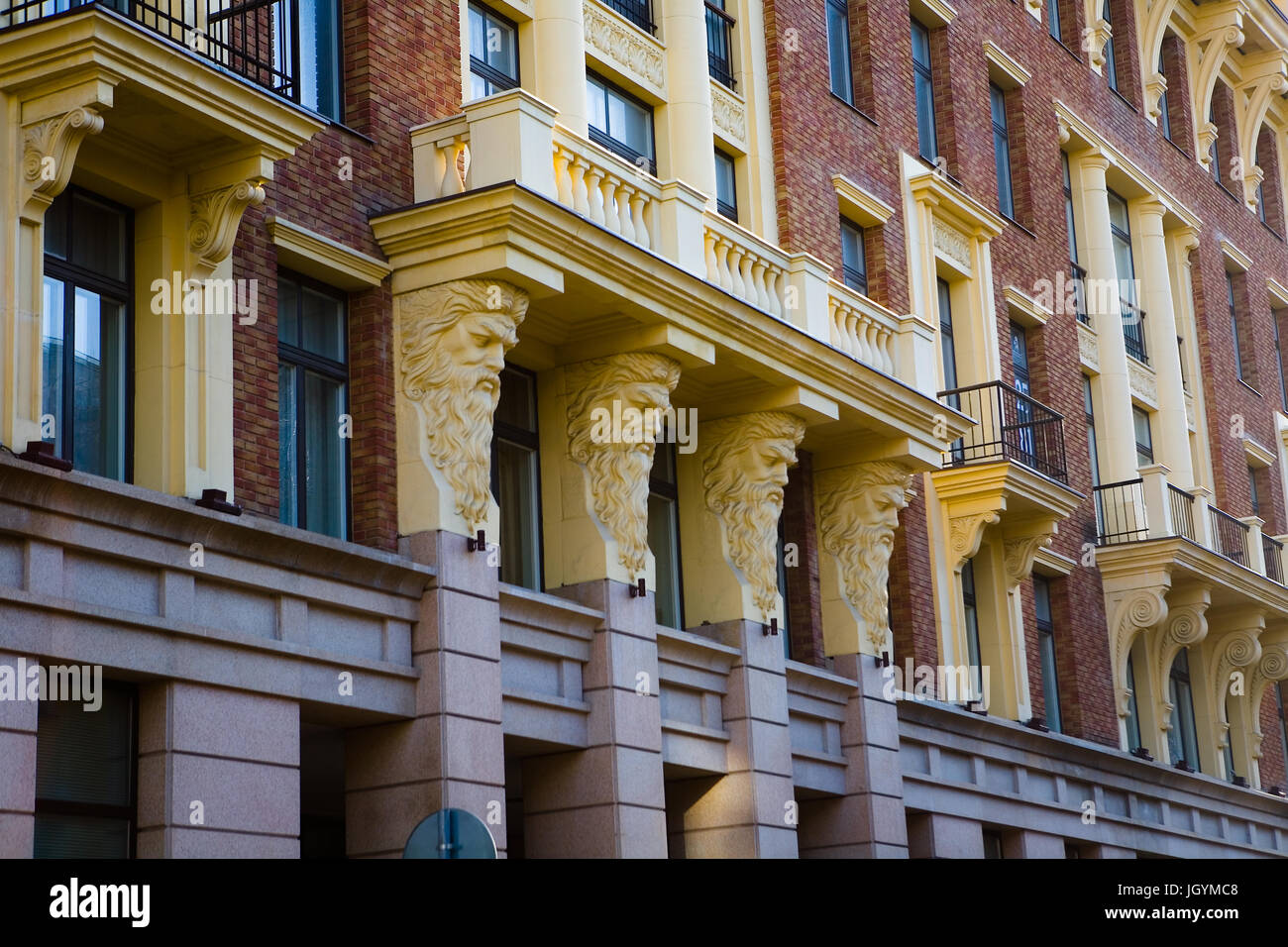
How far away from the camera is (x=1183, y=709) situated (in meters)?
35.6

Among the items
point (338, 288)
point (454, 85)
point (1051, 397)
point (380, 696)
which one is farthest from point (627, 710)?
point (1051, 397)

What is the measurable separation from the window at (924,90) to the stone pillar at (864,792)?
Result: 935cm

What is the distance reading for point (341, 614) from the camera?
17469 mm

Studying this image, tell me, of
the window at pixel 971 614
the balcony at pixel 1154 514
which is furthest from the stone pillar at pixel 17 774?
the balcony at pixel 1154 514

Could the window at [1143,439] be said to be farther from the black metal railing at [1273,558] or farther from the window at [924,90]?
the window at [924,90]

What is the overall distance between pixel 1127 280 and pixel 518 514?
19.8 metres

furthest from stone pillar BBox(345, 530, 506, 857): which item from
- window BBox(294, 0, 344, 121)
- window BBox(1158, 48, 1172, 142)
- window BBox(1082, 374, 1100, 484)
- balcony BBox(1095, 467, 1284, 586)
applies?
window BBox(1158, 48, 1172, 142)

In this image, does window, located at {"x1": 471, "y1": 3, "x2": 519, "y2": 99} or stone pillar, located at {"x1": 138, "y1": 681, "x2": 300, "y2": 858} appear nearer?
stone pillar, located at {"x1": 138, "y1": 681, "x2": 300, "y2": 858}

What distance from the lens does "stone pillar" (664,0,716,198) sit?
24.1 metres

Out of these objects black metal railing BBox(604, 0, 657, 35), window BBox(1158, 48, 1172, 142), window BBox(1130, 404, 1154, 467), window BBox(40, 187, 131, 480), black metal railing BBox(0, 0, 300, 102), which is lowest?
window BBox(40, 187, 131, 480)

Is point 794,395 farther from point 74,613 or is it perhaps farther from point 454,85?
point 74,613

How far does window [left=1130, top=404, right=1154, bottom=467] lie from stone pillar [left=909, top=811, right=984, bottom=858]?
1148 cm

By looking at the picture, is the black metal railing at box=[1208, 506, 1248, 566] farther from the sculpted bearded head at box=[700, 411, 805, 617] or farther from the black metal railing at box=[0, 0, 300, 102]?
the black metal railing at box=[0, 0, 300, 102]

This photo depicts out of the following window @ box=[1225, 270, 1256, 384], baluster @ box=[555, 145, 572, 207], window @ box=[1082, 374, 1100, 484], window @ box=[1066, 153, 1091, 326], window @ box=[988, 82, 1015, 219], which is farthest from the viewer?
window @ box=[1225, 270, 1256, 384]
